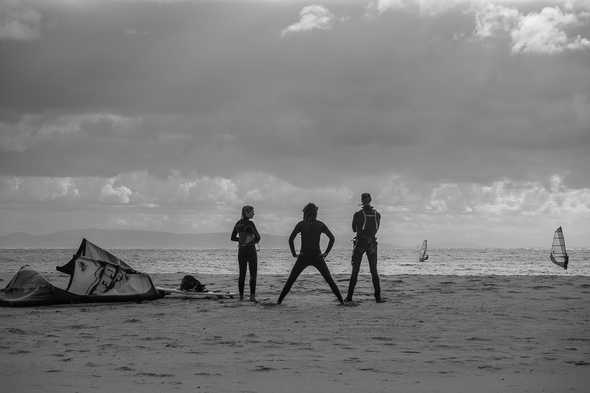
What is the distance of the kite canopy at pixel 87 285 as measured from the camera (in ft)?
46.8

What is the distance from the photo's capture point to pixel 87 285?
1457 centimetres

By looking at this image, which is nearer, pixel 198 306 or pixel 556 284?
pixel 198 306

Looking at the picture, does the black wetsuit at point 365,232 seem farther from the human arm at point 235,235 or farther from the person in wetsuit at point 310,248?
the human arm at point 235,235

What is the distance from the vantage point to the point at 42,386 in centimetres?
698

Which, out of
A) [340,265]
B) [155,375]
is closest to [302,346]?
[155,375]

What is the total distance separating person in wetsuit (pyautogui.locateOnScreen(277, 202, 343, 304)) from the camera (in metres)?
14.2

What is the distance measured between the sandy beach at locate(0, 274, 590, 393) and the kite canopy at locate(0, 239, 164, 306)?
1.20ft

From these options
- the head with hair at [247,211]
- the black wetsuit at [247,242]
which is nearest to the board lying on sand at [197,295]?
the black wetsuit at [247,242]

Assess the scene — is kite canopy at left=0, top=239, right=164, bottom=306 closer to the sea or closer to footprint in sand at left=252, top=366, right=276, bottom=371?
footprint in sand at left=252, top=366, right=276, bottom=371

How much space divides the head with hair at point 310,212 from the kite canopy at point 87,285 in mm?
3650

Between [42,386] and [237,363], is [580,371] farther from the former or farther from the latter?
[42,386]

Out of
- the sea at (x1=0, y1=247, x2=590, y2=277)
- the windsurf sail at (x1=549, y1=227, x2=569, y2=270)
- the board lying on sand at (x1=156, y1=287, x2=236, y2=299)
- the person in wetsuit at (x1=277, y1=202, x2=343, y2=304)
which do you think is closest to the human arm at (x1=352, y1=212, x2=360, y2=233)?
the person in wetsuit at (x1=277, y1=202, x2=343, y2=304)

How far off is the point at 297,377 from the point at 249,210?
7639 mm

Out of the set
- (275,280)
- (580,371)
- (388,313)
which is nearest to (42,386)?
(580,371)
